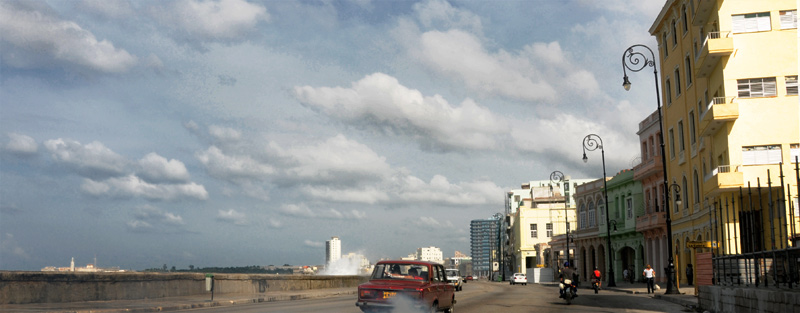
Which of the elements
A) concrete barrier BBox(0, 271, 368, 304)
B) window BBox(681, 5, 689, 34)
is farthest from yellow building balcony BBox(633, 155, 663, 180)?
concrete barrier BBox(0, 271, 368, 304)

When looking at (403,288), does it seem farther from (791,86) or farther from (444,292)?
(791,86)

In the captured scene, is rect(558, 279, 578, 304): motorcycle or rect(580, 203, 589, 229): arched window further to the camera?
rect(580, 203, 589, 229): arched window

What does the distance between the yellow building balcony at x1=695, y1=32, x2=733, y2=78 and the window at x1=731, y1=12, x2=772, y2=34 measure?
2.48ft

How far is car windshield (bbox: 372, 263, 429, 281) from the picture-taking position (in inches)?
681

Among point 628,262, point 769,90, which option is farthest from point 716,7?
point 628,262

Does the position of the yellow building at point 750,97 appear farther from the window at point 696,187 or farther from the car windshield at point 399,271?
the car windshield at point 399,271

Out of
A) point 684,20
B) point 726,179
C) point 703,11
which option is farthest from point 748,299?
point 684,20

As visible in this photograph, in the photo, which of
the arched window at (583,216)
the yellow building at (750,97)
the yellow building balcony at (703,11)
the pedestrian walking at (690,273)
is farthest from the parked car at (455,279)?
the arched window at (583,216)

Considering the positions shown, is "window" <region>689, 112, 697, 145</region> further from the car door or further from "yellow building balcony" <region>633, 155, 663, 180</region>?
the car door

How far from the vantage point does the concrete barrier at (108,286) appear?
20453 mm

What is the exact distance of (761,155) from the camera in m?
35.8

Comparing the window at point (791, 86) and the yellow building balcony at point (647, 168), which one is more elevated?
the window at point (791, 86)

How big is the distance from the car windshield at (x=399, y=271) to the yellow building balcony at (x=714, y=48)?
24807 millimetres

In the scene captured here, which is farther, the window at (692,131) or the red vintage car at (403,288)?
the window at (692,131)
